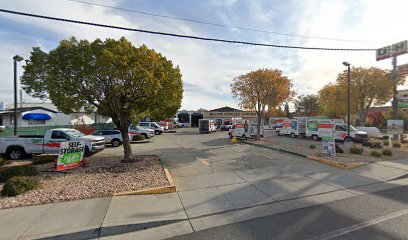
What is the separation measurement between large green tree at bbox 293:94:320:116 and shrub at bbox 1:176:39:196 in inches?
2335

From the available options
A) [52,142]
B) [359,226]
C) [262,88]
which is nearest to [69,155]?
[52,142]

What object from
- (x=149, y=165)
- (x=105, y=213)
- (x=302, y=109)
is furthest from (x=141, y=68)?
(x=302, y=109)

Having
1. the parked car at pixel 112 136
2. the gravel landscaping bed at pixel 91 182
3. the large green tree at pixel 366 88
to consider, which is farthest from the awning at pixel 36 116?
the large green tree at pixel 366 88

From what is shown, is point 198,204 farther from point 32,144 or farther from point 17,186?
point 32,144

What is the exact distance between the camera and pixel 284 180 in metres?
6.88

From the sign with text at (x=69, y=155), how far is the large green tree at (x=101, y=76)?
4.92 ft

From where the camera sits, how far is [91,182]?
21.9 ft

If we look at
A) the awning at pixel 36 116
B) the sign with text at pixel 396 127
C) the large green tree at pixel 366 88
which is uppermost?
the large green tree at pixel 366 88

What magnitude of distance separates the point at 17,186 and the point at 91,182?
6.00ft

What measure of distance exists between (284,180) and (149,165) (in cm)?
556

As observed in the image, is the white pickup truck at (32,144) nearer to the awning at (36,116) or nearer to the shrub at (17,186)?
the shrub at (17,186)

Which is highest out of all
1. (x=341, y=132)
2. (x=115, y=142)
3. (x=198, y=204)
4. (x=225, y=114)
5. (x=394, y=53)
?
(x=394, y=53)

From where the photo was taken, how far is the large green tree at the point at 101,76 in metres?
7.20

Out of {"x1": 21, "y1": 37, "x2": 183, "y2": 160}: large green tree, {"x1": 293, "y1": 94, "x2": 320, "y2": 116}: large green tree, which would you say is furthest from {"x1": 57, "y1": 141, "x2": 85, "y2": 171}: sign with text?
{"x1": 293, "y1": 94, "x2": 320, "y2": 116}: large green tree
